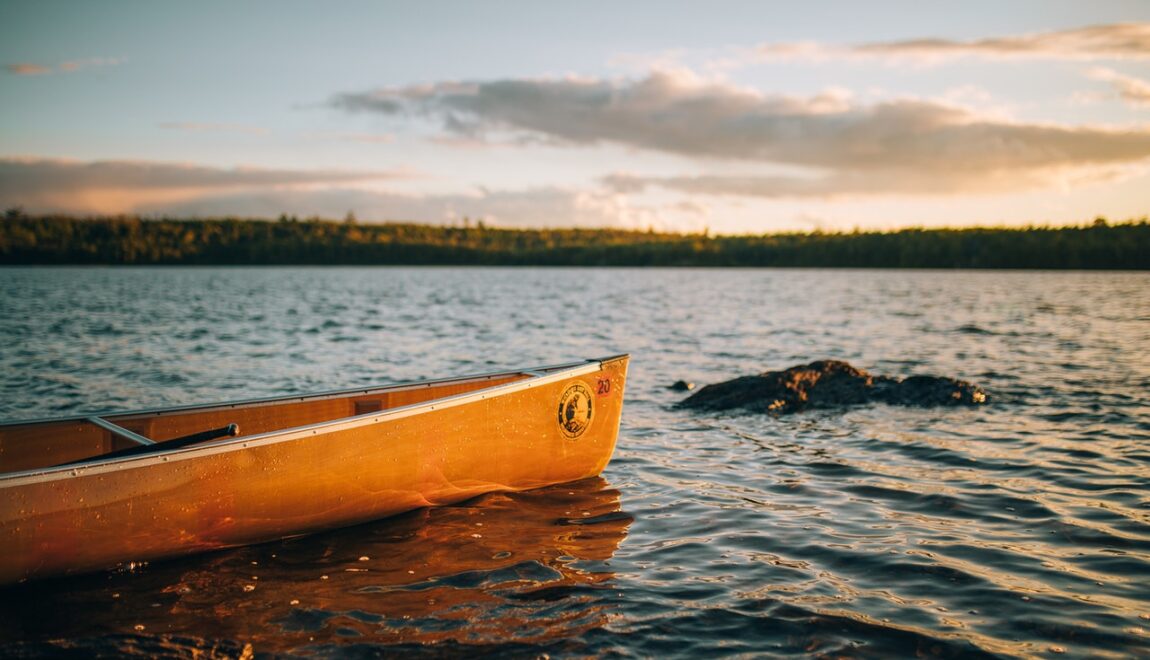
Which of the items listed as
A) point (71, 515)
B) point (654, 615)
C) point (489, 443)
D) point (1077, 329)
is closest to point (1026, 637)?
point (654, 615)

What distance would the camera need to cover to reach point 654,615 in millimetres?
5996

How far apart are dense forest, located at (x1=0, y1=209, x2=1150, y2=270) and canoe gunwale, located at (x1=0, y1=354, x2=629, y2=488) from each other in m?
113

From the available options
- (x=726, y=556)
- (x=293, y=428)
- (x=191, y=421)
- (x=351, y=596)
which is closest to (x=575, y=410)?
(x=726, y=556)

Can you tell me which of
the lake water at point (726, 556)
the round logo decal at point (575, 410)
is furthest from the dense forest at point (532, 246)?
the round logo decal at point (575, 410)

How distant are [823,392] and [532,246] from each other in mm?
163827

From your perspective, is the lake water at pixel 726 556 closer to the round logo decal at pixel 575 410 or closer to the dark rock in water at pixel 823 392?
the dark rock in water at pixel 823 392

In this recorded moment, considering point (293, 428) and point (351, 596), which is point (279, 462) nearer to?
point (293, 428)

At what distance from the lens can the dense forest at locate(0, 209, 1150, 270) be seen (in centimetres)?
10738

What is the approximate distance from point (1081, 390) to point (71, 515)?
16.9 m

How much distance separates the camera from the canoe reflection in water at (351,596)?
5.61 m

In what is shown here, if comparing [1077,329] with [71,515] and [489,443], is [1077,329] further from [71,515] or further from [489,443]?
[71,515]

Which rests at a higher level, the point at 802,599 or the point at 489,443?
the point at 489,443

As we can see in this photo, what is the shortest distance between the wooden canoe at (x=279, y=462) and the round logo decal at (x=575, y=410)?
0.01m

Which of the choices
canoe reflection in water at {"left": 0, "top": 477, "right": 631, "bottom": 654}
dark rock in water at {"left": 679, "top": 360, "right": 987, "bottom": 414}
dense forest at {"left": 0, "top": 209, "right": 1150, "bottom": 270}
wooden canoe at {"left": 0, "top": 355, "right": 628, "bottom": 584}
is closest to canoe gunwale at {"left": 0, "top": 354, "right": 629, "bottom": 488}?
wooden canoe at {"left": 0, "top": 355, "right": 628, "bottom": 584}
